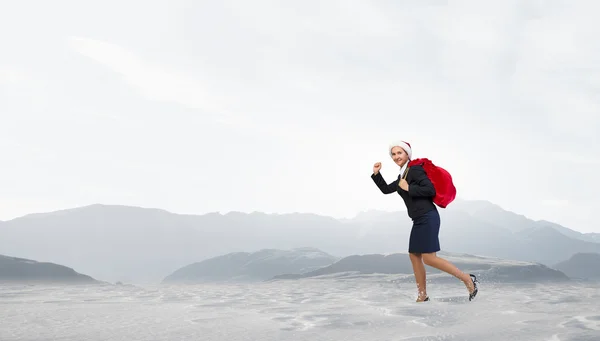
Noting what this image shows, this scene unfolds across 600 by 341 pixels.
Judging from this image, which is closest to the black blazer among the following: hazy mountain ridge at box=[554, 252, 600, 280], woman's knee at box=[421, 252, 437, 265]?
woman's knee at box=[421, 252, 437, 265]

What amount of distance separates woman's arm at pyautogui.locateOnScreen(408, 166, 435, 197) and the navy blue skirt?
10.9 inches

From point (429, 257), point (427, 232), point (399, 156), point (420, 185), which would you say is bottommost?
point (429, 257)

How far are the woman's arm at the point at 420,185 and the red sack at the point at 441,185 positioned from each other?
77mm

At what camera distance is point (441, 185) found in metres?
5.54

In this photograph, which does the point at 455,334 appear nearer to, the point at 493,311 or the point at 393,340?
the point at 393,340

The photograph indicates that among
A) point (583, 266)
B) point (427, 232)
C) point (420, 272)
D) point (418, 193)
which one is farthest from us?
point (583, 266)

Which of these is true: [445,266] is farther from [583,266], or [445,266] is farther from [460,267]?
[583,266]

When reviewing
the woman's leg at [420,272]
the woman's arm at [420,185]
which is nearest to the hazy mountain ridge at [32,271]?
the woman's leg at [420,272]

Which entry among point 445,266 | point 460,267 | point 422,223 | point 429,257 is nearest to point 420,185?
point 422,223

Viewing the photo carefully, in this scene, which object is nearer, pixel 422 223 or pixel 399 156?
pixel 422 223

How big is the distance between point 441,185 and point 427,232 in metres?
0.55

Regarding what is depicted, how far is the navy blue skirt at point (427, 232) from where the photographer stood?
5.57 metres

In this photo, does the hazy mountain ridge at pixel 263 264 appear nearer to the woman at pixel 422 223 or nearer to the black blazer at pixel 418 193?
the woman at pixel 422 223

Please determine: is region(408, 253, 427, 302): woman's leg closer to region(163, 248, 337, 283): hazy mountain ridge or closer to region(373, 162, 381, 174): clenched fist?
region(373, 162, 381, 174): clenched fist
